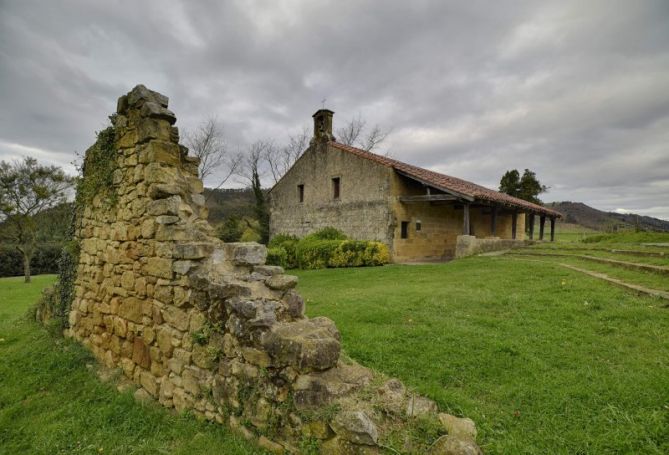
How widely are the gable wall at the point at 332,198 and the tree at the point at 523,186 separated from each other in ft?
72.5

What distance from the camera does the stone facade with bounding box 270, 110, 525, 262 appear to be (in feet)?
51.9

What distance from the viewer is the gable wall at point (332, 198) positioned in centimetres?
1593

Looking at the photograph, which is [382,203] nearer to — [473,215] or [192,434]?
[473,215]

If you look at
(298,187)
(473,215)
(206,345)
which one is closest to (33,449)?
(206,345)

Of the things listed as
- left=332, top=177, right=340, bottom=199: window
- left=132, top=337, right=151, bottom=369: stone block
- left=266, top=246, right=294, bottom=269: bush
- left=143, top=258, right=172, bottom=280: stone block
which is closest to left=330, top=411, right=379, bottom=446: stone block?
left=143, top=258, right=172, bottom=280: stone block

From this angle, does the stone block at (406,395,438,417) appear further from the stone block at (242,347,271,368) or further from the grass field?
the stone block at (242,347,271,368)

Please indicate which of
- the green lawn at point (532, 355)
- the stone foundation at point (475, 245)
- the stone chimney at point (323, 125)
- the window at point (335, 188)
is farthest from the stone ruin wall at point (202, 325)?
the stone chimney at point (323, 125)

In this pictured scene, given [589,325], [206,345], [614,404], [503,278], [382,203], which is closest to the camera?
[614,404]

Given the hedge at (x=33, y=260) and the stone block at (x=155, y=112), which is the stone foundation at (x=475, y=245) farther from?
the hedge at (x=33, y=260)

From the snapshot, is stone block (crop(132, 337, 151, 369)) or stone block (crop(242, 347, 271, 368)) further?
stone block (crop(132, 337, 151, 369))

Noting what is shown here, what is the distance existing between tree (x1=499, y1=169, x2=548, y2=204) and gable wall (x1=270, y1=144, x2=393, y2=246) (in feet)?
72.5

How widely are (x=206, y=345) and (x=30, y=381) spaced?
2973 millimetres

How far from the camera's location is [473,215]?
20531 millimetres

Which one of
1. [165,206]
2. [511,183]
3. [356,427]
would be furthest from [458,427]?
[511,183]
